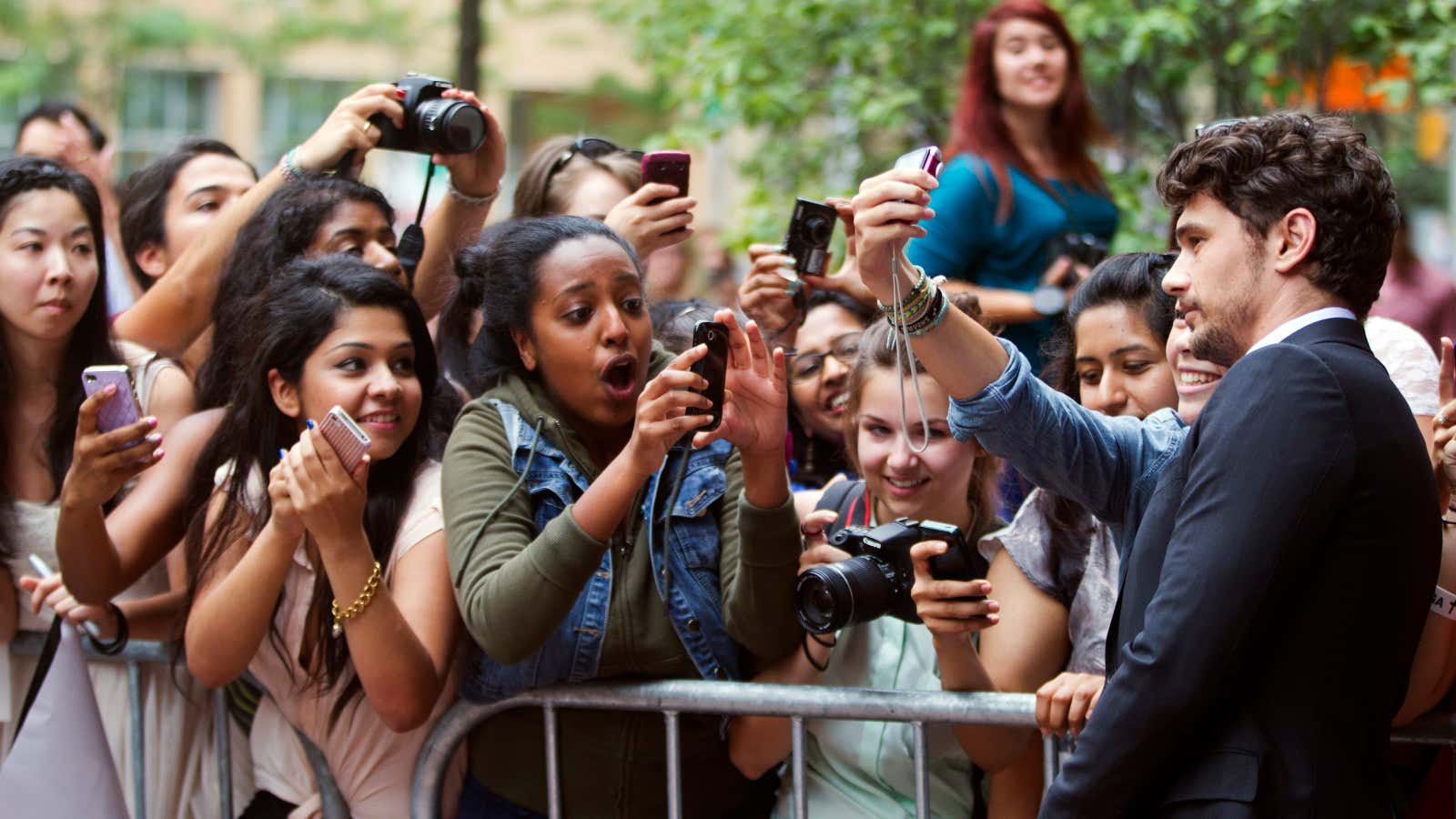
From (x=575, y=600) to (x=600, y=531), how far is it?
171 millimetres

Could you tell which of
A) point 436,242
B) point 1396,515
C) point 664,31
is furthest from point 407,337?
point 664,31

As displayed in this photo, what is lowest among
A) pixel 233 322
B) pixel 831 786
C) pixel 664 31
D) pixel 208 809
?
pixel 208 809

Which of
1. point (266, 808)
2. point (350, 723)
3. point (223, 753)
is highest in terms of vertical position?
point (350, 723)

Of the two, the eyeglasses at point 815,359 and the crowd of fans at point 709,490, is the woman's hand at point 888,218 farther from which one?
the eyeglasses at point 815,359

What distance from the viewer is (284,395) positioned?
3.40 m

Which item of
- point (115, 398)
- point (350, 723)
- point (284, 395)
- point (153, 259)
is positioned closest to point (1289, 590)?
point (350, 723)

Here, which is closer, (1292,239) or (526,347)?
(1292,239)

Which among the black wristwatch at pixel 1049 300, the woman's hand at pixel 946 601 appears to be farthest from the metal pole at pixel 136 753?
the black wristwatch at pixel 1049 300

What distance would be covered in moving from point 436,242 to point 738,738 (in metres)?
1.67

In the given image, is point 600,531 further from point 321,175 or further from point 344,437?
point 321,175

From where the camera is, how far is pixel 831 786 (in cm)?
317

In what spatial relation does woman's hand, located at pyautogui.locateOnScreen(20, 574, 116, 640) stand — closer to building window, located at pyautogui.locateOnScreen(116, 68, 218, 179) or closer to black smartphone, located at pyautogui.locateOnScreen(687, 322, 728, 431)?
black smartphone, located at pyautogui.locateOnScreen(687, 322, 728, 431)

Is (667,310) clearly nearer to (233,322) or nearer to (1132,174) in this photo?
(233,322)

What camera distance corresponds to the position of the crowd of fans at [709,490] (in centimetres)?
221
